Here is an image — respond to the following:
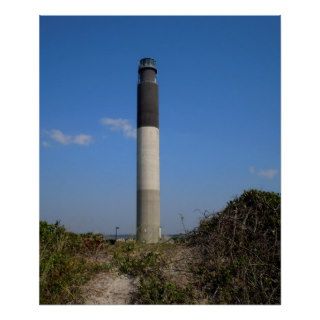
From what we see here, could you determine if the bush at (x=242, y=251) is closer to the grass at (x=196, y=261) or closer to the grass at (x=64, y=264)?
the grass at (x=196, y=261)

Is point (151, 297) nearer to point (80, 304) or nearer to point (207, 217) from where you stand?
point (80, 304)

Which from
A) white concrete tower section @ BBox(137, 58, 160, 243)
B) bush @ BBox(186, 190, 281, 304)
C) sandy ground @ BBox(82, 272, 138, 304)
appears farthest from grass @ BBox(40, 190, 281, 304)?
white concrete tower section @ BBox(137, 58, 160, 243)

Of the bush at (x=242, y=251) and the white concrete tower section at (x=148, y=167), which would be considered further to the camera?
the white concrete tower section at (x=148, y=167)

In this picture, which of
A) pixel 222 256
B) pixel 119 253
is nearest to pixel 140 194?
pixel 119 253

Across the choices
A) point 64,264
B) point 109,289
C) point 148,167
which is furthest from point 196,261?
point 148,167

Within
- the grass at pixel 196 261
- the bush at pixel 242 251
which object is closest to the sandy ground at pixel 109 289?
the grass at pixel 196 261
